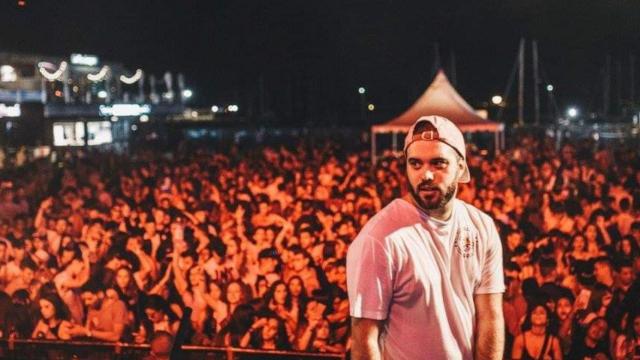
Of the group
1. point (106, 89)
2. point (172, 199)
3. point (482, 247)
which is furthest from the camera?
point (106, 89)

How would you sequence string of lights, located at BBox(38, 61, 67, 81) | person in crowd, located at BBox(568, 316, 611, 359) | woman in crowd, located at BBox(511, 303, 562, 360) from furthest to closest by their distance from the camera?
string of lights, located at BBox(38, 61, 67, 81) < woman in crowd, located at BBox(511, 303, 562, 360) < person in crowd, located at BBox(568, 316, 611, 359)

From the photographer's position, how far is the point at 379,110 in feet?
302

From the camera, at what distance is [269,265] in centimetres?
744

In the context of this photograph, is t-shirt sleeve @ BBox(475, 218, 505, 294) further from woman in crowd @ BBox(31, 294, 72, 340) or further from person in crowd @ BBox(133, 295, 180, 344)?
woman in crowd @ BBox(31, 294, 72, 340)

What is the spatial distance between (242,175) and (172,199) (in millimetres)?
3624

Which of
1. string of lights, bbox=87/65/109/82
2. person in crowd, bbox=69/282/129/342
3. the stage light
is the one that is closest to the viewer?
person in crowd, bbox=69/282/129/342

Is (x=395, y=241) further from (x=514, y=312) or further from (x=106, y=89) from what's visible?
(x=106, y=89)

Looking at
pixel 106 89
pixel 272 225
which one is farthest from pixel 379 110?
pixel 272 225

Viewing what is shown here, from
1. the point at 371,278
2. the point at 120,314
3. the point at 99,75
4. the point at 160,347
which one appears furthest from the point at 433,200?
the point at 99,75

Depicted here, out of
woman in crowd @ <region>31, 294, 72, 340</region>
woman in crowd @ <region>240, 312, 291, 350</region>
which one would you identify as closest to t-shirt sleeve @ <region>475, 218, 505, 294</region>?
woman in crowd @ <region>240, 312, 291, 350</region>

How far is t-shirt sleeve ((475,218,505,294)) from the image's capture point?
2713 mm

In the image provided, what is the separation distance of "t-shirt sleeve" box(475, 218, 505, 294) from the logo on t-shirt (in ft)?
0.30

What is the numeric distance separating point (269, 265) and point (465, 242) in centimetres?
492

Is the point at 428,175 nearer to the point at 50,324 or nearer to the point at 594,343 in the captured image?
the point at 594,343
